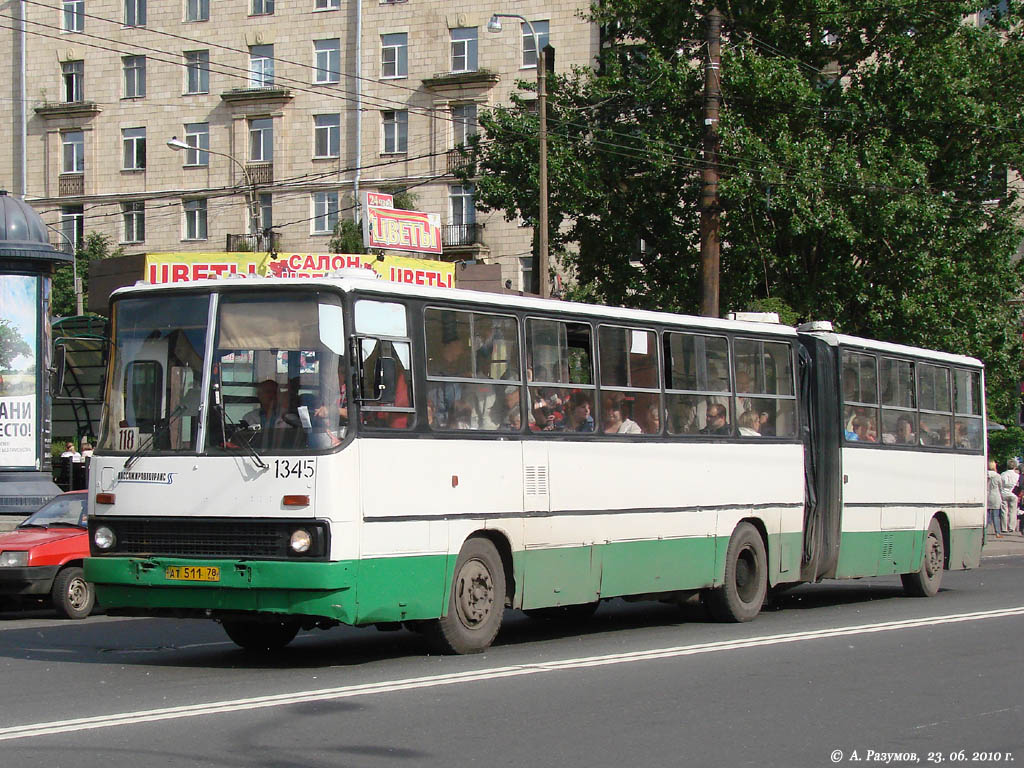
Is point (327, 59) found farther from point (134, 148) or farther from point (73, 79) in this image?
point (73, 79)

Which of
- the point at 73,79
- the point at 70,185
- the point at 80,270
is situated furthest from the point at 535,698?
the point at 73,79

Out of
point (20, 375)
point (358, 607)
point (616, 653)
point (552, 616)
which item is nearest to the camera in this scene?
point (358, 607)

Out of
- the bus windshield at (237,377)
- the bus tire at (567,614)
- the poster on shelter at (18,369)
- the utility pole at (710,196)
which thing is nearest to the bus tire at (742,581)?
the bus tire at (567,614)

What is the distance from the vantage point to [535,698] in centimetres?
930

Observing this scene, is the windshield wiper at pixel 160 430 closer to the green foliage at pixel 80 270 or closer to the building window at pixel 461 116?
the building window at pixel 461 116

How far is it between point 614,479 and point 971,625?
3.84 m

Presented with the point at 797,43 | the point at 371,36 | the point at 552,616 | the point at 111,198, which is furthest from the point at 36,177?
the point at 552,616

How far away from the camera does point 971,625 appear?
1432cm

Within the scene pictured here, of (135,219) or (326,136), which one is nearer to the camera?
(326,136)

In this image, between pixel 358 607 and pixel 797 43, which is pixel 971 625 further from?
pixel 797 43

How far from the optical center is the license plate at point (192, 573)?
10.7 meters

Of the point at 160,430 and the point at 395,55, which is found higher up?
the point at 395,55

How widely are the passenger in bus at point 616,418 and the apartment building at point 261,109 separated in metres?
45.9

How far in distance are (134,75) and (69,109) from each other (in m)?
3.15
